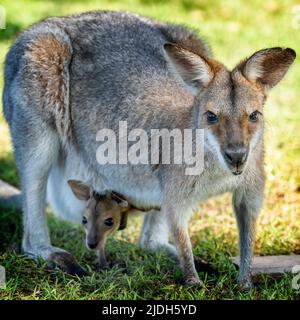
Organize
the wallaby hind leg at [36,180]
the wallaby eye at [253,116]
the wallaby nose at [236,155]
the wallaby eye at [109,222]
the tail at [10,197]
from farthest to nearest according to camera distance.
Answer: the tail at [10,197] → the wallaby hind leg at [36,180] → the wallaby eye at [109,222] → the wallaby eye at [253,116] → the wallaby nose at [236,155]

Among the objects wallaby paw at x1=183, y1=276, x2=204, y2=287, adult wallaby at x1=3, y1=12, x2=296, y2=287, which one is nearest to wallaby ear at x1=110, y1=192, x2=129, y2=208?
adult wallaby at x1=3, y1=12, x2=296, y2=287

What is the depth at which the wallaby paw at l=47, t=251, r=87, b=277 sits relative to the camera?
502cm

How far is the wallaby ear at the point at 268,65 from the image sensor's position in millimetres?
4359

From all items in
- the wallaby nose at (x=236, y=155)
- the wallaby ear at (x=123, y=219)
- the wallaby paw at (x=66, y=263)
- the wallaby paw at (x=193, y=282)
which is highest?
the wallaby nose at (x=236, y=155)

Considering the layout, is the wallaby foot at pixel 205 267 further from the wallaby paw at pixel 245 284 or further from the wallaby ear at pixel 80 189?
the wallaby ear at pixel 80 189

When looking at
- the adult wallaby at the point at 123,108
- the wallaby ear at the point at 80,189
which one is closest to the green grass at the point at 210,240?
the adult wallaby at the point at 123,108

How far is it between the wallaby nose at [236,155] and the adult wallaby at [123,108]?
0.21 m

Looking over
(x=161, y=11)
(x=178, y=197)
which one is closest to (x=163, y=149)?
(x=178, y=197)

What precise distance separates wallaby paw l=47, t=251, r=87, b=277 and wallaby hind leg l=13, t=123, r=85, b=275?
2cm

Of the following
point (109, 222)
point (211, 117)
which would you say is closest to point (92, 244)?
point (109, 222)

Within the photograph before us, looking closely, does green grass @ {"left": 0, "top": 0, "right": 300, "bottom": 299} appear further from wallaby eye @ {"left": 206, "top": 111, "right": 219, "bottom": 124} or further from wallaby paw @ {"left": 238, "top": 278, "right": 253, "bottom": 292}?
wallaby eye @ {"left": 206, "top": 111, "right": 219, "bottom": 124}

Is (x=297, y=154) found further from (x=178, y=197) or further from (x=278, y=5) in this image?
(x=278, y=5)

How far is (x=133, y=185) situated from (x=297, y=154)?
2.60 metres

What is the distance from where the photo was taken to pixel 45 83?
5.38 metres
